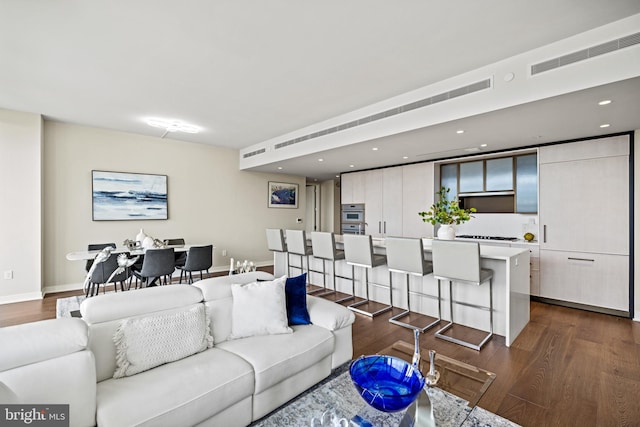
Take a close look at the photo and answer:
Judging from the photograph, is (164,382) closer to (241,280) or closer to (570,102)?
(241,280)

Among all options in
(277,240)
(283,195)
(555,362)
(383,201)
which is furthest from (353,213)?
(555,362)

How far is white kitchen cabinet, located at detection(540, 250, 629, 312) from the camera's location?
12.5 feet

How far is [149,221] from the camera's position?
19.1ft

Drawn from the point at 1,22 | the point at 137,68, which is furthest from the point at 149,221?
the point at 1,22

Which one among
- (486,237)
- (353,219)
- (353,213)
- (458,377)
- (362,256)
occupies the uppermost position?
(353,213)

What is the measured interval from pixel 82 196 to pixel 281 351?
5209mm

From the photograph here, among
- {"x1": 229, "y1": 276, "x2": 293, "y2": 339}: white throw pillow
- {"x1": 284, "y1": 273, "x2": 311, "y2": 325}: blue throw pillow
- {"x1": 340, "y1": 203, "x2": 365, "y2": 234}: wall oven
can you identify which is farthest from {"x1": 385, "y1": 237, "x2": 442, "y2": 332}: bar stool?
{"x1": 340, "y1": 203, "x2": 365, "y2": 234}: wall oven

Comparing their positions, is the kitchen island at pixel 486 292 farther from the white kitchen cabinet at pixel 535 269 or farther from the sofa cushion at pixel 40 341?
the sofa cushion at pixel 40 341

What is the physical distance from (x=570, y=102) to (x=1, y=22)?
498 centimetres

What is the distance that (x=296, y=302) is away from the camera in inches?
94.0

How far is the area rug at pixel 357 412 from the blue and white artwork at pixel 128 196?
17.6ft

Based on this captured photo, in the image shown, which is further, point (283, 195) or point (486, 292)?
point (283, 195)

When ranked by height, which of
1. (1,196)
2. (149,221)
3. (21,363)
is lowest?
(21,363)

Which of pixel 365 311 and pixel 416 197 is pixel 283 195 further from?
pixel 365 311
